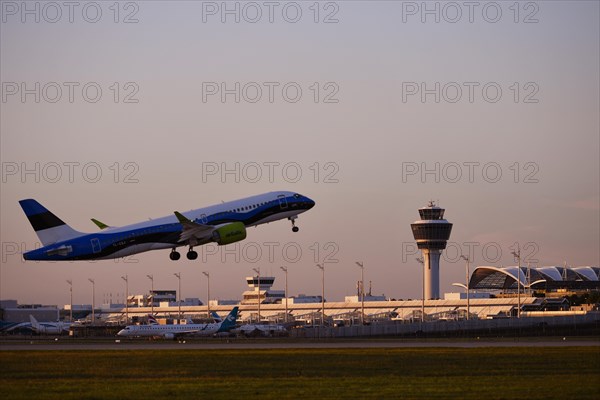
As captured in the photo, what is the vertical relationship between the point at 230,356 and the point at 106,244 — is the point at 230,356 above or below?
below

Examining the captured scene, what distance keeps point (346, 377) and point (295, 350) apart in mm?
28298

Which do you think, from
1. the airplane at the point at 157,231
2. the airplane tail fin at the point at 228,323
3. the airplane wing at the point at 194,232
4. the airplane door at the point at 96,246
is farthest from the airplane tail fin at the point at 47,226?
the airplane tail fin at the point at 228,323

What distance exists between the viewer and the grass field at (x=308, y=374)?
5247 centimetres

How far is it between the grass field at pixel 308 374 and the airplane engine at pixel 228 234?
20.7 meters

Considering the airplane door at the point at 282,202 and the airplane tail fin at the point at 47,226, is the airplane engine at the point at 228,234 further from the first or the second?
the airplane tail fin at the point at 47,226

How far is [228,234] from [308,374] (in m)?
44.2

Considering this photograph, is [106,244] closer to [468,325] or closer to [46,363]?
[46,363]

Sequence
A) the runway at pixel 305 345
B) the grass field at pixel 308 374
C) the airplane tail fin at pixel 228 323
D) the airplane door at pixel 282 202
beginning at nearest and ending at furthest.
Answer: the grass field at pixel 308 374
the runway at pixel 305 345
the airplane door at pixel 282 202
the airplane tail fin at pixel 228 323

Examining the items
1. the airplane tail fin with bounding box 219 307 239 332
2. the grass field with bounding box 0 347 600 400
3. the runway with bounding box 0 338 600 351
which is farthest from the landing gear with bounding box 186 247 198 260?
the airplane tail fin with bounding box 219 307 239 332

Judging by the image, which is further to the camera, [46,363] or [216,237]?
[216,237]

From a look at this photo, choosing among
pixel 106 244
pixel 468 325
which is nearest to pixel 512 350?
pixel 106 244

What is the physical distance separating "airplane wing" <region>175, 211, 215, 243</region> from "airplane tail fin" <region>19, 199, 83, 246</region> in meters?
10.1

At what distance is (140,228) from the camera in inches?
4141

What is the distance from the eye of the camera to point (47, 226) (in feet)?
346
